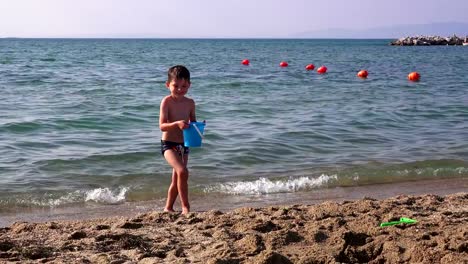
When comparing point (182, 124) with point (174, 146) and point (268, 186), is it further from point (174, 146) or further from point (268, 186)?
point (268, 186)

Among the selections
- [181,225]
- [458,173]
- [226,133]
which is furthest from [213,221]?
[226,133]

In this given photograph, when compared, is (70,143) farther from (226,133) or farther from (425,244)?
(425,244)

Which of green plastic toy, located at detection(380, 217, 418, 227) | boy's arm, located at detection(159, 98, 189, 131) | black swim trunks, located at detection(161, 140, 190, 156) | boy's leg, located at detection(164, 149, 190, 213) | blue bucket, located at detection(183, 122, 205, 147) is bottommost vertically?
green plastic toy, located at detection(380, 217, 418, 227)

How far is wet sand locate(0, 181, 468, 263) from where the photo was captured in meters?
3.82

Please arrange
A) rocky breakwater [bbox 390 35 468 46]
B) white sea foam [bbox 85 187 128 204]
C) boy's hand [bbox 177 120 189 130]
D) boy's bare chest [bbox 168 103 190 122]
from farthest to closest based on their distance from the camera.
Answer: rocky breakwater [bbox 390 35 468 46] → white sea foam [bbox 85 187 128 204] → boy's bare chest [bbox 168 103 190 122] → boy's hand [bbox 177 120 189 130]

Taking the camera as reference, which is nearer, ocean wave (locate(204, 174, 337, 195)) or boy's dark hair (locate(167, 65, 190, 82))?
boy's dark hair (locate(167, 65, 190, 82))

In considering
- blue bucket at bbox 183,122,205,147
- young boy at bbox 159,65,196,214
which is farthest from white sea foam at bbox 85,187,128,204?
blue bucket at bbox 183,122,205,147

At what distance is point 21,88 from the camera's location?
1758 cm

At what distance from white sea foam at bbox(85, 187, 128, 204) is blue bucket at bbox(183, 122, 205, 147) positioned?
1847 millimetres

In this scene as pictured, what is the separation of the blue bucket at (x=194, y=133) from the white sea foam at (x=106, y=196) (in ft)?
6.06

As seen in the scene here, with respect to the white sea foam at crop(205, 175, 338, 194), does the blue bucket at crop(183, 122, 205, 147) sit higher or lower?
higher

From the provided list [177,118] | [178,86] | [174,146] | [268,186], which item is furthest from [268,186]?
[178,86]

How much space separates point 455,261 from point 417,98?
14.4 meters

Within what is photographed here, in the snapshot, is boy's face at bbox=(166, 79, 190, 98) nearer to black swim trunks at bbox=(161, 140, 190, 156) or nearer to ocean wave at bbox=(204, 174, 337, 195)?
black swim trunks at bbox=(161, 140, 190, 156)
